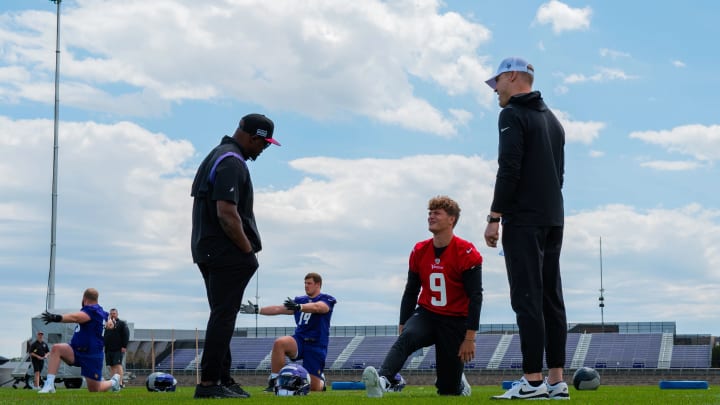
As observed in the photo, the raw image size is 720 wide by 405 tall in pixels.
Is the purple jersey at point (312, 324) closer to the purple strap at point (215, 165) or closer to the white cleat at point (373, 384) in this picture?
the white cleat at point (373, 384)

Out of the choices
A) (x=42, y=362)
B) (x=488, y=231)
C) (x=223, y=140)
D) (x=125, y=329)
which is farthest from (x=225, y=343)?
(x=42, y=362)

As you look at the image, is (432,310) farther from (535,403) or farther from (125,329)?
(125,329)

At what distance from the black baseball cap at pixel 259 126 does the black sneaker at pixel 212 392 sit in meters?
2.18

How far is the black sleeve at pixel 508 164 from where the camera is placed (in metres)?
6.92

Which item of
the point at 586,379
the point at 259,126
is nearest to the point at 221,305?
the point at 259,126

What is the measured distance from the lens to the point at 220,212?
7.43m

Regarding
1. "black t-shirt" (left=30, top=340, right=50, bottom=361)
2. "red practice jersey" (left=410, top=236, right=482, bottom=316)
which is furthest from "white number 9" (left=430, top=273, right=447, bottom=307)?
"black t-shirt" (left=30, top=340, right=50, bottom=361)

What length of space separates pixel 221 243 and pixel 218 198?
0.41 m

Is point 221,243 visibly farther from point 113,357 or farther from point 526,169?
point 113,357

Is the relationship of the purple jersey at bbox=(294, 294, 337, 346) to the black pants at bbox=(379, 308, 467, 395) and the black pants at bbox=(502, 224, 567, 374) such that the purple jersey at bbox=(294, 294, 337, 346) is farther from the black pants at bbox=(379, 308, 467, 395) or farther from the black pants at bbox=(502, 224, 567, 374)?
the black pants at bbox=(502, 224, 567, 374)

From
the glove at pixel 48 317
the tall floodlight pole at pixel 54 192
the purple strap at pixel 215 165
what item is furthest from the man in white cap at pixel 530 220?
the tall floodlight pole at pixel 54 192

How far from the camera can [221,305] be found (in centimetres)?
753

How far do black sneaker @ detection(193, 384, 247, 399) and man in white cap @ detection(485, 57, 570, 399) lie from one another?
2.39 m

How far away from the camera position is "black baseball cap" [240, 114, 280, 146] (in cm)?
796
